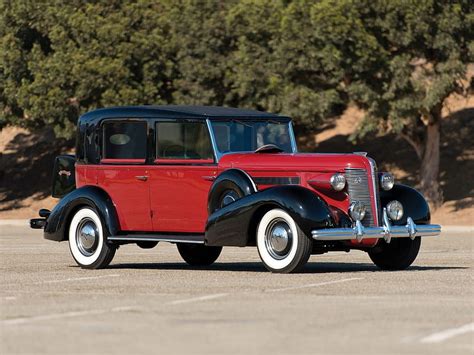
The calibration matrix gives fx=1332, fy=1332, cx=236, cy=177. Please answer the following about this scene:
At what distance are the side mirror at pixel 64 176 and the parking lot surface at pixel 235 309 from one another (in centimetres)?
110

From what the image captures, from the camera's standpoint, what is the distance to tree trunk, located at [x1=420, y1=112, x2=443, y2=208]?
4294 cm

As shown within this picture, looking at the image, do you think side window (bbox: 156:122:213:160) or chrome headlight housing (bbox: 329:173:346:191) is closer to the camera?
chrome headlight housing (bbox: 329:173:346:191)

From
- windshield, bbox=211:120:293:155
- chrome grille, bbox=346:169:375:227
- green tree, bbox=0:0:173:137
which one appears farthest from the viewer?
green tree, bbox=0:0:173:137

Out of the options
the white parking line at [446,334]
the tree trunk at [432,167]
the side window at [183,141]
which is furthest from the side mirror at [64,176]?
the tree trunk at [432,167]

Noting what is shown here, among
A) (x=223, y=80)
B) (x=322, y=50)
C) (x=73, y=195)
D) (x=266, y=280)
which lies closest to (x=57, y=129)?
(x=223, y=80)

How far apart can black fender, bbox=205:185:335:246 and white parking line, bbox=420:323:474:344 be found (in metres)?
5.05

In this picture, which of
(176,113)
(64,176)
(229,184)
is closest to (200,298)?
(229,184)

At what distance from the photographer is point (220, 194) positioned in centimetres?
1639

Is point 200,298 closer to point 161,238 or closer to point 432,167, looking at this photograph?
point 161,238

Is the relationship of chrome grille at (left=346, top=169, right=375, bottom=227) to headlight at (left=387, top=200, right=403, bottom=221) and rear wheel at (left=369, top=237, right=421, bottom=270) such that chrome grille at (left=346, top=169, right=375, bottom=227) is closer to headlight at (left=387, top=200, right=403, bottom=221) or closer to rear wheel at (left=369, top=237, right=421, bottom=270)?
headlight at (left=387, top=200, right=403, bottom=221)

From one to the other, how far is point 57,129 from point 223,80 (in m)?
6.07

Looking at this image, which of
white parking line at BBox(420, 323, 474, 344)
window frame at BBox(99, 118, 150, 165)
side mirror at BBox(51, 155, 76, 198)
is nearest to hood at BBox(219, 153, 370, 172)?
window frame at BBox(99, 118, 150, 165)

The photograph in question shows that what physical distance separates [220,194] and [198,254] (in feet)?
8.48

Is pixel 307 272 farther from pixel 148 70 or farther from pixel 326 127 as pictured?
pixel 326 127
